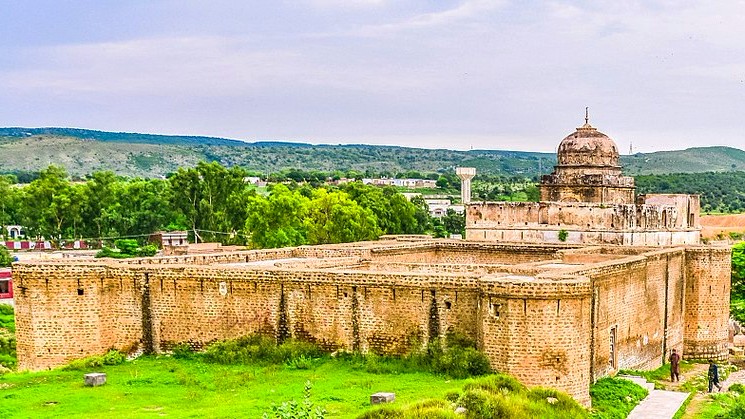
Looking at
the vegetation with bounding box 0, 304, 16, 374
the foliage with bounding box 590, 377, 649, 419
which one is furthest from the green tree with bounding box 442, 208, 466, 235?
the foliage with bounding box 590, 377, 649, 419

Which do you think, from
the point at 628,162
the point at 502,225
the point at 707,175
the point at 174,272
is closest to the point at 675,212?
the point at 502,225

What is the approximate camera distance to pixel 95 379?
1762 centimetres

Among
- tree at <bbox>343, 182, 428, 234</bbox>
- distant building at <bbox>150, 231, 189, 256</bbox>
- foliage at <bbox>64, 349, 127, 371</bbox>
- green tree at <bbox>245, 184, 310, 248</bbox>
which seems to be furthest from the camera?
distant building at <bbox>150, 231, 189, 256</bbox>

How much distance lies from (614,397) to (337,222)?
2830 cm

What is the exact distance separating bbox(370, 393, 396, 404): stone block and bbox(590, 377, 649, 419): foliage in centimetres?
423

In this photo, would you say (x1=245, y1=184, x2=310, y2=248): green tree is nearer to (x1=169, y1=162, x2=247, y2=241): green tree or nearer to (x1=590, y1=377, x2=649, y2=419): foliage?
(x1=169, y1=162, x2=247, y2=241): green tree

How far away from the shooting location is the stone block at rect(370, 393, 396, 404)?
15273 mm

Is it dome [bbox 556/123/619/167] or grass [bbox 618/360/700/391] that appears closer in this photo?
grass [bbox 618/360/700/391]

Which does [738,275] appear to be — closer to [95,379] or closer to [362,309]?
[362,309]

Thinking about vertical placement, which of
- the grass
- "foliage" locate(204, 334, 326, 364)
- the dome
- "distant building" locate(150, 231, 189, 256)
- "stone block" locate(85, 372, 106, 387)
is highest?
the dome

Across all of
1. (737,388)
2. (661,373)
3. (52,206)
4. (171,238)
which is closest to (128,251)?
(171,238)

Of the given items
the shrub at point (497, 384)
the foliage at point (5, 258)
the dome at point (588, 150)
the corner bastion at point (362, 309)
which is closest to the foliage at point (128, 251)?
the foliage at point (5, 258)

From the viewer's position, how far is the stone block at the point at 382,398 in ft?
50.1

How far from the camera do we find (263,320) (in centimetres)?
2002
